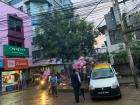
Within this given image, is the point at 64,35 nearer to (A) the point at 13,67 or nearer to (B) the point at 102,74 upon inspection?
(A) the point at 13,67

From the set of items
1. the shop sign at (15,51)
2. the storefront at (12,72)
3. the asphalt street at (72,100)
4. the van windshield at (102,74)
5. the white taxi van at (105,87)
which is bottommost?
the asphalt street at (72,100)

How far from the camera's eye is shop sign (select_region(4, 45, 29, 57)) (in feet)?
93.4

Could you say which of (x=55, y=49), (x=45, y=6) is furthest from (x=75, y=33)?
(x=45, y=6)

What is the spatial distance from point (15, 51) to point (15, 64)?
1777 millimetres

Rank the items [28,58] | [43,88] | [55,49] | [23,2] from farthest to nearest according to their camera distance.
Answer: [23,2], [28,58], [43,88], [55,49]

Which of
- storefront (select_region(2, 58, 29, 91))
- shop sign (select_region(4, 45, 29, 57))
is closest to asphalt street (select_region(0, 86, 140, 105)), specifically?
storefront (select_region(2, 58, 29, 91))

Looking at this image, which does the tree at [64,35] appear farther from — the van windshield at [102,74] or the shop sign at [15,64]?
the van windshield at [102,74]

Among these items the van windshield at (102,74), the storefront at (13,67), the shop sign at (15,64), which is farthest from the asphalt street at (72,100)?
the storefront at (13,67)

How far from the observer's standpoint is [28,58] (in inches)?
1303

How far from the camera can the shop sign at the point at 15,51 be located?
2848 cm

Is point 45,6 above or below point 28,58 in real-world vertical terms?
above

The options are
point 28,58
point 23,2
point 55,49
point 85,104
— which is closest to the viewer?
point 85,104

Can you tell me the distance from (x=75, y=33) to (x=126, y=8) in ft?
25.9

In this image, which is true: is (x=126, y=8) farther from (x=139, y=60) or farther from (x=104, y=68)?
(x=104, y=68)
